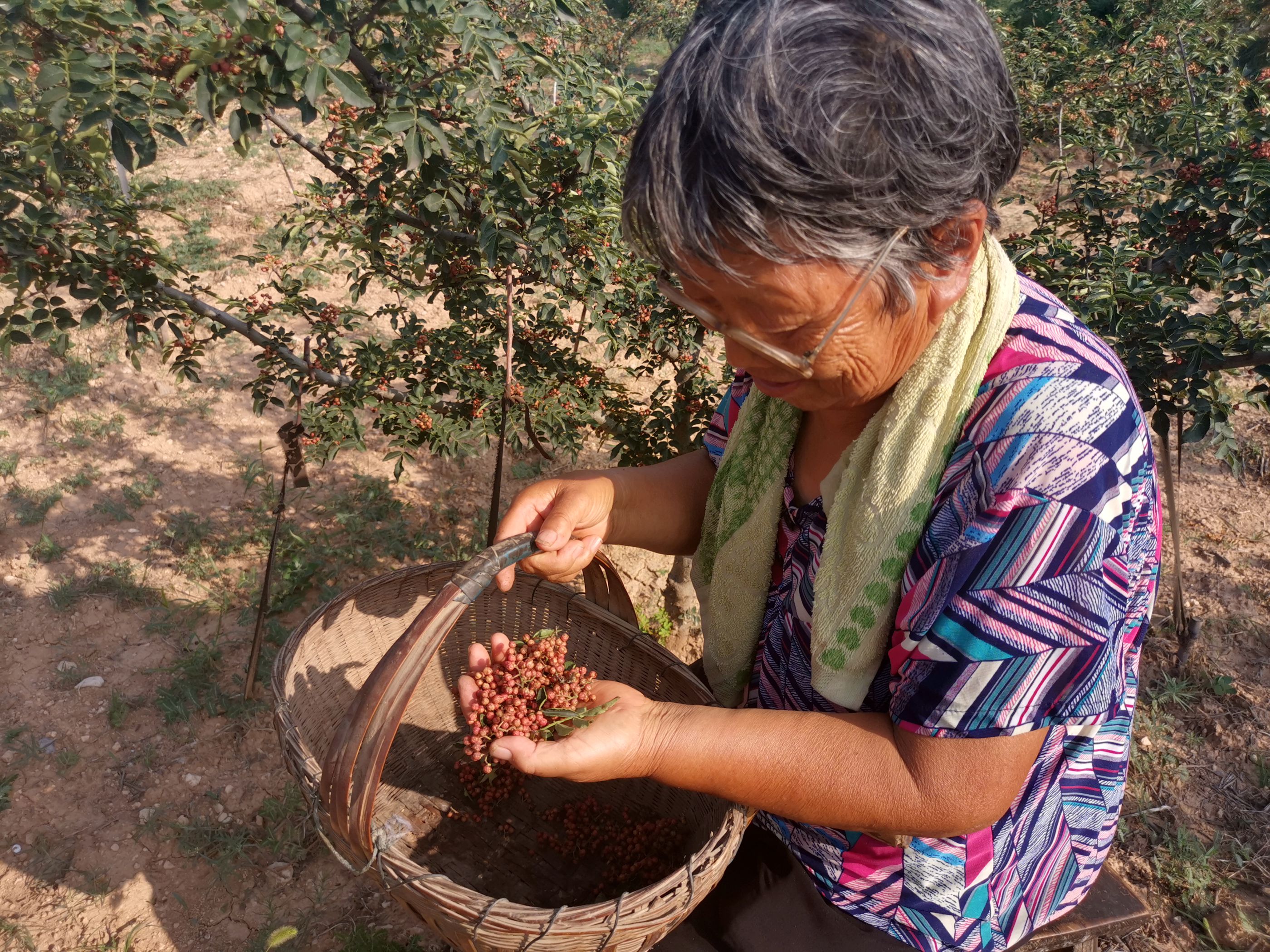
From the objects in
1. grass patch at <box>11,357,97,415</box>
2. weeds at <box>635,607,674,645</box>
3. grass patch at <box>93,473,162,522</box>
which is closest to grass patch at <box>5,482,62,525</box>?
grass patch at <box>93,473,162,522</box>

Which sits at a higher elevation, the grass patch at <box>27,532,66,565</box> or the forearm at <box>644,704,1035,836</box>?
the forearm at <box>644,704,1035,836</box>

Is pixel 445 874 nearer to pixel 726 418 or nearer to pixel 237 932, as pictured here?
pixel 237 932

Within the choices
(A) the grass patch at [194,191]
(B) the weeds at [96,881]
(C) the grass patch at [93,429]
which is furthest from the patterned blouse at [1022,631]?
(A) the grass patch at [194,191]

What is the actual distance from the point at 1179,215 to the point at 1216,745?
A: 1.69m

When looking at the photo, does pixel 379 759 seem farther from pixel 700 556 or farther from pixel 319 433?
pixel 319 433

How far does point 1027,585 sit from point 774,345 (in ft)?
1.47

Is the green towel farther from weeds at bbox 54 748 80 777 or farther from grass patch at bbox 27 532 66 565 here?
grass patch at bbox 27 532 66 565

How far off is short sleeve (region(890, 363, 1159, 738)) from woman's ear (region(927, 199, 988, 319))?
16cm

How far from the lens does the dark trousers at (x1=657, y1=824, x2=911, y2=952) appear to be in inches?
54.1

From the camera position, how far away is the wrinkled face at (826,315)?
39.4 inches

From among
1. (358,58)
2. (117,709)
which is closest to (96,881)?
(117,709)

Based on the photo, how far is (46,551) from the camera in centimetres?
317

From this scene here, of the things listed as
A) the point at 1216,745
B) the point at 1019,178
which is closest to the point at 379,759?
the point at 1216,745

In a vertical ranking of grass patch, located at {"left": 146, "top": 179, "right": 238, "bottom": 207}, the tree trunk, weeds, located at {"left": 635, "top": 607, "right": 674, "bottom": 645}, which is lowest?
grass patch, located at {"left": 146, "top": 179, "right": 238, "bottom": 207}
